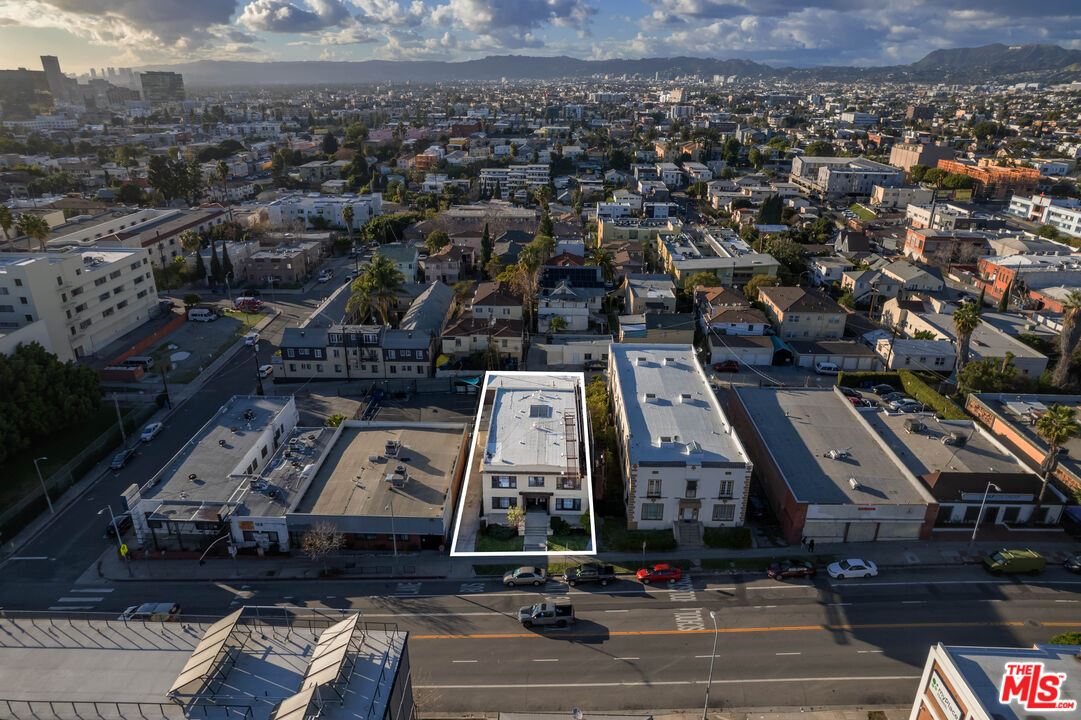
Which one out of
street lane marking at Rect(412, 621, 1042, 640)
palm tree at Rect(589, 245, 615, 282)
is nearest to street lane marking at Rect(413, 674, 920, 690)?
street lane marking at Rect(412, 621, 1042, 640)

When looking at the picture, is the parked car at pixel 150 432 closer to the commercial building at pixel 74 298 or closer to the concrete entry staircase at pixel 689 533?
the commercial building at pixel 74 298

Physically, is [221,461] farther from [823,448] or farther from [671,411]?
[823,448]

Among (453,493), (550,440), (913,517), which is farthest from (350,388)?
(913,517)

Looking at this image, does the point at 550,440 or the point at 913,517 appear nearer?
the point at 550,440

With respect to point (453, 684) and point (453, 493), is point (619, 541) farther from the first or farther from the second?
point (453, 684)

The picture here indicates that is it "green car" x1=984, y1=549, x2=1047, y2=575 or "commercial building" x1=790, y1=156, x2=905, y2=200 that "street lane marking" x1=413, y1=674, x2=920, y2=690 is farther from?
"commercial building" x1=790, y1=156, x2=905, y2=200
